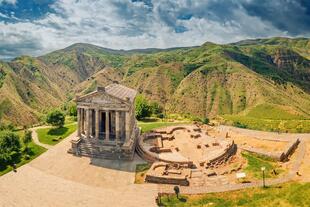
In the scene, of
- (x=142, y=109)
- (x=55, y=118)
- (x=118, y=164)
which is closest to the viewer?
(x=118, y=164)

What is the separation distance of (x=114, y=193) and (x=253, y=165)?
23.7 m

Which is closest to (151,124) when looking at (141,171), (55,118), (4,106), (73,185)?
(55,118)

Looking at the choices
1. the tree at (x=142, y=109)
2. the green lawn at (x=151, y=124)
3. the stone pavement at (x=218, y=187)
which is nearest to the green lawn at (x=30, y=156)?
the green lawn at (x=151, y=124)

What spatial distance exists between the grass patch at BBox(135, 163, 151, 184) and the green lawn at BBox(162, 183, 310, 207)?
735 centimetres

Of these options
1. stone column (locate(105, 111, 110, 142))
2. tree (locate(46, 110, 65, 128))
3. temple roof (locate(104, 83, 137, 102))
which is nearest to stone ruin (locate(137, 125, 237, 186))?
stone column (locate(105, 111, 110, 142))

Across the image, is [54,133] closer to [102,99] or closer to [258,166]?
[102,99]

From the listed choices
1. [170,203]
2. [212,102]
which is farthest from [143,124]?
[212,102]

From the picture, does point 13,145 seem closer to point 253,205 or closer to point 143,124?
point 143,124

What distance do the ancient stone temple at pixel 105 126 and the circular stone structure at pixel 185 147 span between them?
4.18 meters

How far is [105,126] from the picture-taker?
5753 centimetres

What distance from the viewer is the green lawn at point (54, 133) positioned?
64.4 m

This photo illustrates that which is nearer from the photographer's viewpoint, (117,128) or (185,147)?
(117,128)

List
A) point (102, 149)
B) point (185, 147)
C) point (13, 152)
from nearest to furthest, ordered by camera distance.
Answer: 1. point (13, 152)
2. point (102, 149)
3. point (185, 147)

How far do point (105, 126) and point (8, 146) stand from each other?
17462 millimetres
